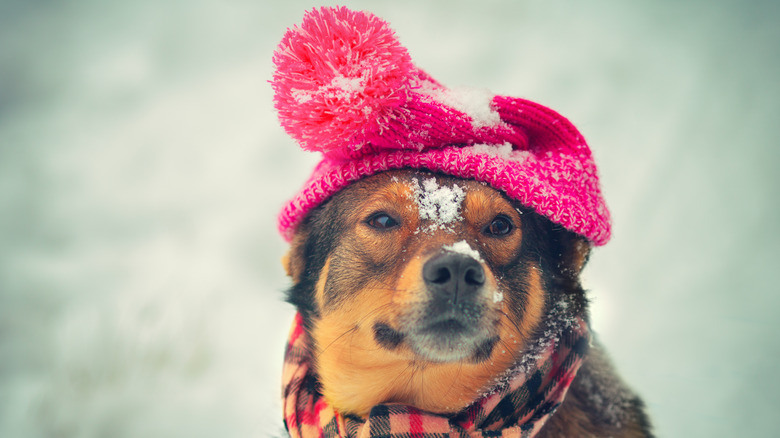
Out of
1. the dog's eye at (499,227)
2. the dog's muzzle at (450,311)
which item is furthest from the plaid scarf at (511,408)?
the dog's eye at (499,227)

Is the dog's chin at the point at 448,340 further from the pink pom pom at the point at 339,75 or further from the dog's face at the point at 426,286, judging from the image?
the pink pom pom at the point at 339,75

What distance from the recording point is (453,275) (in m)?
1.70

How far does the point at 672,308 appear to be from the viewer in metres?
4.49

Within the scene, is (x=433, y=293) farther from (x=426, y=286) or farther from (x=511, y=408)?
(x=511, y=408)

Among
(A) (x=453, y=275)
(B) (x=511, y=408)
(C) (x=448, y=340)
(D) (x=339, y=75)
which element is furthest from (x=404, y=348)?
(D) (x=339, y=75)

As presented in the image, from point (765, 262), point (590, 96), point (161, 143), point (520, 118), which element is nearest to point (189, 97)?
point (161, 143)

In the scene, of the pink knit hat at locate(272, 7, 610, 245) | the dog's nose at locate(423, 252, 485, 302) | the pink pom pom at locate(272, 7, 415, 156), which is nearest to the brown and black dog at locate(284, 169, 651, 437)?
the dog's nose at locate(423, 252, 485, 302)

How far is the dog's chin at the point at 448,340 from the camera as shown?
5.81ft

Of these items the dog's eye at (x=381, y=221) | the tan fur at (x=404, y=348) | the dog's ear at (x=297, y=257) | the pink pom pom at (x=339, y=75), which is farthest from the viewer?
the dog's ear at (x=297, y=257)

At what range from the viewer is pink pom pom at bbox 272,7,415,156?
1814 millimetres

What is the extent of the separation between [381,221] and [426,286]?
0.45 metres

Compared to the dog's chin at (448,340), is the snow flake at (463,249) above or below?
above

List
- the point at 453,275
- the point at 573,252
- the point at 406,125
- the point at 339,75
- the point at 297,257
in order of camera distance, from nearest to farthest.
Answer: the point at 453,275, the point at 339,75, the point at 406,125, the point at 573,252, the point at 297,257

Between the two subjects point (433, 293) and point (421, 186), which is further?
point (421, 186)
